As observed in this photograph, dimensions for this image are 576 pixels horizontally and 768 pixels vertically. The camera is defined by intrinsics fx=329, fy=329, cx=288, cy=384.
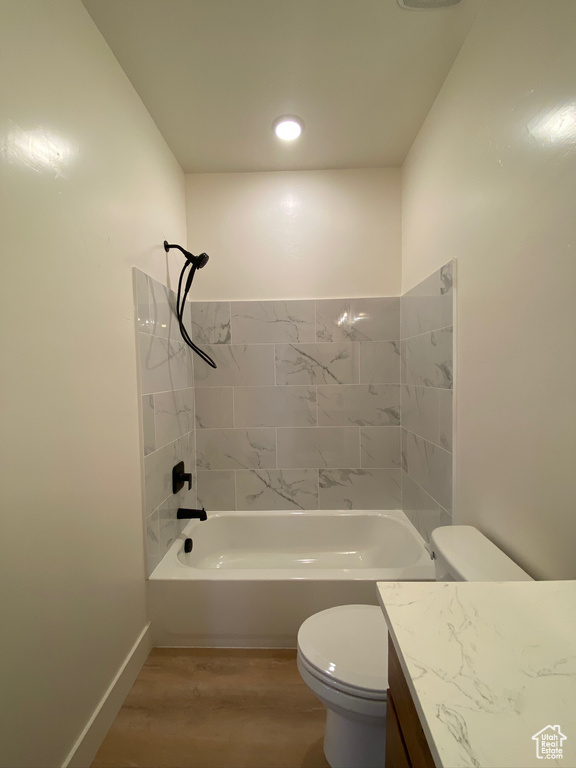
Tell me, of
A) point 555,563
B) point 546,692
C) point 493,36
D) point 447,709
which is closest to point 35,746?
point 447,709

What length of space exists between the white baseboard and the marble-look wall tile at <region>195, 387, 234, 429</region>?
1.11 meters

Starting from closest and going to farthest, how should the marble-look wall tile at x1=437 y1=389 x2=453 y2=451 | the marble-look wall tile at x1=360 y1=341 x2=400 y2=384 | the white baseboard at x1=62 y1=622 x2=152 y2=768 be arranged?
1. the white baseboard at x1=62 y1=622 x2=152 y2=768
2. the marble-look wall tile at x1=437 y1=389 x2=453 y2=451
3. the marble-look wall tile at x1=360 y1=341 x2=400 y2=384

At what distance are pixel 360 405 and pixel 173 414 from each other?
1167 mm

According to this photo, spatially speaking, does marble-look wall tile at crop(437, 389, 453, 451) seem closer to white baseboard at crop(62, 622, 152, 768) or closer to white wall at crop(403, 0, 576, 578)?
white wall at crop(403, 0, 576, 578)

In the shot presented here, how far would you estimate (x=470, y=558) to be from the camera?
0.97m

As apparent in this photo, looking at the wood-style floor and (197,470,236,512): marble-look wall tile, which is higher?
(197,470,236,512): marble-look wall tile

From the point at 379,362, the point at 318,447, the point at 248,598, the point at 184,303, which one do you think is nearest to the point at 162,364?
the point at 184,303

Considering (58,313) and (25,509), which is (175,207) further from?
(25,509)

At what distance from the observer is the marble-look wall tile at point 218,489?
2.21 m

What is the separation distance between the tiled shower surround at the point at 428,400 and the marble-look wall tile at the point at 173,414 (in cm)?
136

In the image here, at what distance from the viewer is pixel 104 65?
124cm

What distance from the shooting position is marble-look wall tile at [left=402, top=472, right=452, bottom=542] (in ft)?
5.12

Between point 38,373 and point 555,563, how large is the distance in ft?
4.73

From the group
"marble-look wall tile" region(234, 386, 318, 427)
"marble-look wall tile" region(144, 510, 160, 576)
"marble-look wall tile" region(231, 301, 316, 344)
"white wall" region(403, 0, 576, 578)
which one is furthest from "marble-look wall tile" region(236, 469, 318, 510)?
"white wall" region(403, 0, 576, 578)
